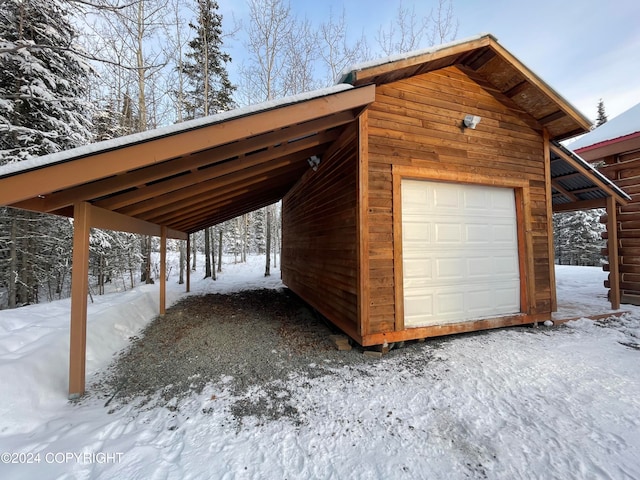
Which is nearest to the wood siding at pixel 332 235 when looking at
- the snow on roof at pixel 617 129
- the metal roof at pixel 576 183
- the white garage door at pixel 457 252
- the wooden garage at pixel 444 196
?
the wooden garage at pixel 444 196

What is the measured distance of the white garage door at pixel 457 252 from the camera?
13.1ft

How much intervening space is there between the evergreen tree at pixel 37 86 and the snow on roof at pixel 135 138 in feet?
18.8

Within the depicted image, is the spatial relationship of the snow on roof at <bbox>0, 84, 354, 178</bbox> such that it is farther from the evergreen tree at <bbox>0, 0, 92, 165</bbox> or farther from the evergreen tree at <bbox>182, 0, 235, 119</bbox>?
the evergreen tree at <bbox>182, 0, 235, 119</bbox>

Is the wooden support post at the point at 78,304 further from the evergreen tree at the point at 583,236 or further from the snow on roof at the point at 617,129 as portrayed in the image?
the evergreen tree at the point at 583,236

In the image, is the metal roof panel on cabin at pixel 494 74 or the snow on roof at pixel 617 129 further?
the snow on roof at pixel 617 129

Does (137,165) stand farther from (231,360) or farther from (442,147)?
(442,147)

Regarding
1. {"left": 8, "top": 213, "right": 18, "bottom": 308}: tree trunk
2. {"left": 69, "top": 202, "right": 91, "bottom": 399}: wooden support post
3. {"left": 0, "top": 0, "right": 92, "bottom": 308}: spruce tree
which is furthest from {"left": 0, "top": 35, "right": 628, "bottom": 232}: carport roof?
{"left": 8, "top": 213, "right": 18, "bottom": 308}: tree trunk

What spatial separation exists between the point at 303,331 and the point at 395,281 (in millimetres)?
2011

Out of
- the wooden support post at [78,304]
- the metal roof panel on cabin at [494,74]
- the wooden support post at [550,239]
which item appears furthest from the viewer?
the wooden support post at [550,239]

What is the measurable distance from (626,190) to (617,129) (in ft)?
5.30

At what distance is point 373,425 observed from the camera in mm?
2225

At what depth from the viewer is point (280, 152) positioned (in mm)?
4004

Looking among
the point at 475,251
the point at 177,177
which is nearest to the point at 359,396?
the point at 475,251

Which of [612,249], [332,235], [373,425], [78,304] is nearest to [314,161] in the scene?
[332,235]
